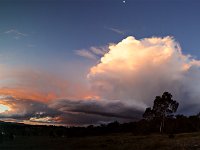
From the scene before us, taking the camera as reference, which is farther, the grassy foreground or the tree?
the tree

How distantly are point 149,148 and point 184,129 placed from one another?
6996cm

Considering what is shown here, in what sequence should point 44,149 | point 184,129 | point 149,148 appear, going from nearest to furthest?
point 149,148 < point 44,149 < point 184,129

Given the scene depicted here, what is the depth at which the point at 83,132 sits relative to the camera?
177500mm

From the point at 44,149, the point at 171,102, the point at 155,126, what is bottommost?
the point at 44,149

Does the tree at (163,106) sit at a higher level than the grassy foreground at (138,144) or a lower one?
higher

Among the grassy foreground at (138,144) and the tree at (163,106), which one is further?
the tree at (163,106)

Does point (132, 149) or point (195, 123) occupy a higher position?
point (195, 123)

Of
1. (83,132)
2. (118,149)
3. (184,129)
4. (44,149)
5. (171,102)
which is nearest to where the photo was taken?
(118,149)

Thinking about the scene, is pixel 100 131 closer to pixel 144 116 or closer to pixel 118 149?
pixel 144 116

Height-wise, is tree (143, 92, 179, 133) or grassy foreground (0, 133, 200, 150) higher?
tree (143, 92, 179, 133)

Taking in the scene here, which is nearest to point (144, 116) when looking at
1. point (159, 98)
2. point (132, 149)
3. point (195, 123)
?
point (159, 98)

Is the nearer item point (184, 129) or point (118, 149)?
point (118, 149)

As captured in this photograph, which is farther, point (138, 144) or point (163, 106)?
point (163, 106)

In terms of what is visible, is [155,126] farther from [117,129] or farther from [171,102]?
[117,129]
